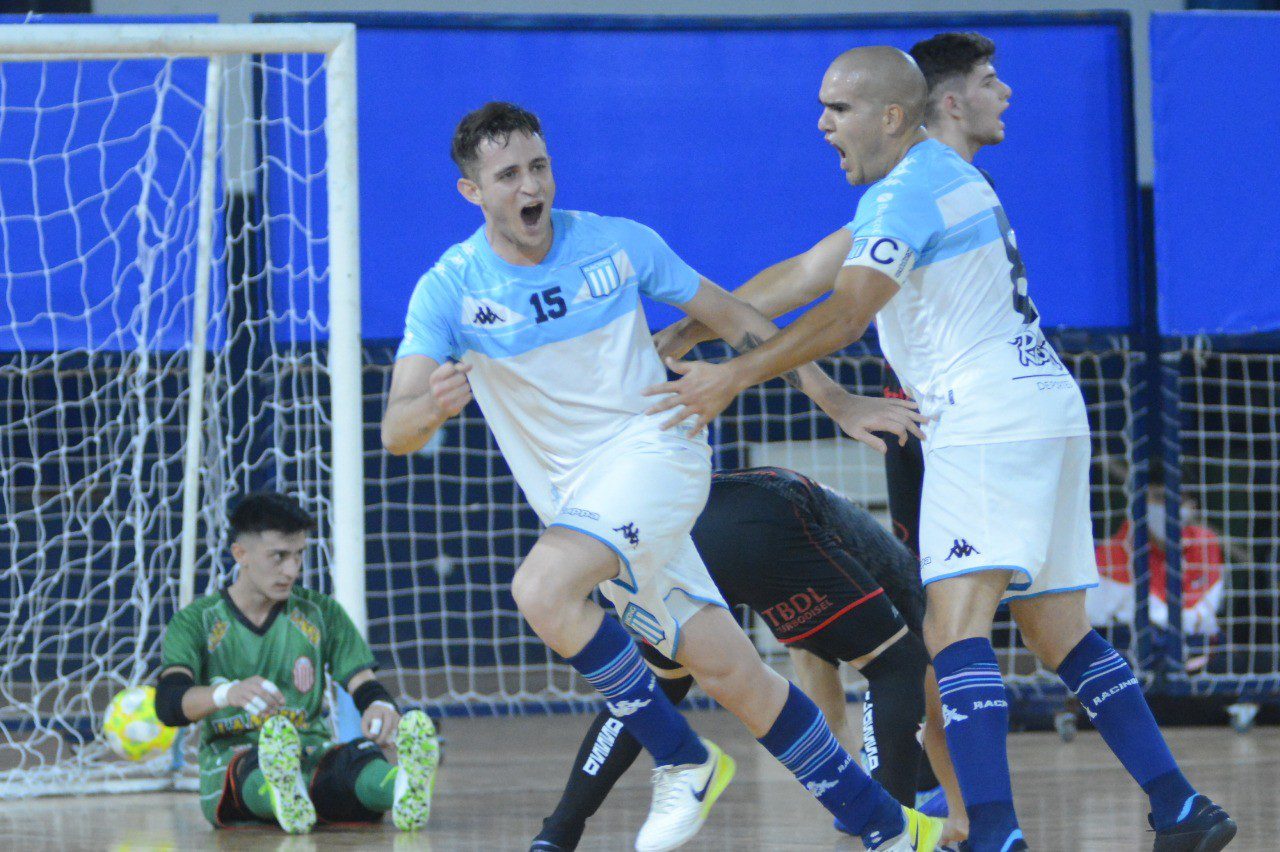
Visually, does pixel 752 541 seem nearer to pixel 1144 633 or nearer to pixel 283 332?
pixel 283 332

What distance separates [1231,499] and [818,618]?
7221 mm

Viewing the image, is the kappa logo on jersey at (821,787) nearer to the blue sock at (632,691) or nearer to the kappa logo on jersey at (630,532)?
the blue sock at (632,691)

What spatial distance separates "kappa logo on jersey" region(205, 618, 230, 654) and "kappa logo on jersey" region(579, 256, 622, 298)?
87.5 inches

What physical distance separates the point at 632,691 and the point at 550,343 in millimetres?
807

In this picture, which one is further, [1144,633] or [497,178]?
[1144,633]

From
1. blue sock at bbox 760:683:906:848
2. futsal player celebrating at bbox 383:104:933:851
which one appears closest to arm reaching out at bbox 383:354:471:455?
futsal player celebrating at bbox 383:104:933:851

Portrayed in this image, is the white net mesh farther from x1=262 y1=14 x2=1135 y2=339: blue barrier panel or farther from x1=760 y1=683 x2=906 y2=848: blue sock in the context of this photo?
x1=760 y1=683 x2=906 y2=848: blue sock

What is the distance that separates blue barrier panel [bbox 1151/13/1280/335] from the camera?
7.39 meters

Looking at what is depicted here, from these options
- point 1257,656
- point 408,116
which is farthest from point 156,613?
point 1257,656

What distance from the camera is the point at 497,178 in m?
3.79

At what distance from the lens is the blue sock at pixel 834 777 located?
3.55 metres

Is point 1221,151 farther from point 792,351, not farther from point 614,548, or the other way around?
point 614,548

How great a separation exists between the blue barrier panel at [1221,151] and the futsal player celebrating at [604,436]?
4.07m

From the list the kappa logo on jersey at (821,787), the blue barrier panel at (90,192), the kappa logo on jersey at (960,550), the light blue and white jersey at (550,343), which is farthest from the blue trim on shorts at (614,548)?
the blue barrier panel at (90,192)
